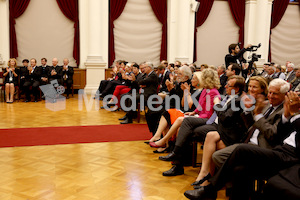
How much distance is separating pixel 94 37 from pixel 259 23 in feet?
20.0

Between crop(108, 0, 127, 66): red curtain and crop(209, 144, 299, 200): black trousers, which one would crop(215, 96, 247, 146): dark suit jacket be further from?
crop(108, 0, 127, 66): red curtain

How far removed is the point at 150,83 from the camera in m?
6.20

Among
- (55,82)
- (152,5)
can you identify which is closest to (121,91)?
(55,82)

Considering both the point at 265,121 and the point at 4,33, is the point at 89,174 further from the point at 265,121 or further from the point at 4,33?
the point at 4,33

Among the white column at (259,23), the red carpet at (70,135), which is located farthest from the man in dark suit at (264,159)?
the white column at (259,23)

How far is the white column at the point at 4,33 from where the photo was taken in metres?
9.70

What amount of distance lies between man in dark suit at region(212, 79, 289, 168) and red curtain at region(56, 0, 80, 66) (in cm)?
853

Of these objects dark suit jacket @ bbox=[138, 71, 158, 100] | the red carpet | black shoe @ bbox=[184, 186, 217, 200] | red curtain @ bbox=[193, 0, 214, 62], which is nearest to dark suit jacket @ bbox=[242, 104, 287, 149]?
black shoe @ bbox=[184, 186, 217, 200]

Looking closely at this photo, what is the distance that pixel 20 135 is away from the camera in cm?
510

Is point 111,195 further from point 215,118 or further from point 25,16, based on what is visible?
point 25,16

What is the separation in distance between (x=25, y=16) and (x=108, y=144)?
24.1 ft

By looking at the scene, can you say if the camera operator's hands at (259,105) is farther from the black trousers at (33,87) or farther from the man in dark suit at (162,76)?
the black trousers at (33,87)

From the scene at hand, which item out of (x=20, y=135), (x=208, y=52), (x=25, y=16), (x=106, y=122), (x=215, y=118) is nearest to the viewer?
(x=215, y=118)

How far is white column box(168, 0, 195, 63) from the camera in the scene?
10656mm
